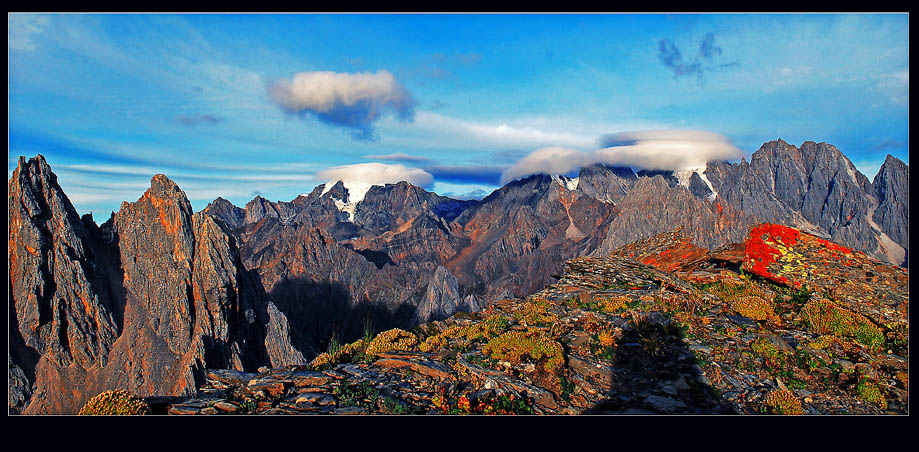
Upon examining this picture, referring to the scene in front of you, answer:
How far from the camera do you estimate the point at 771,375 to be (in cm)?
1289

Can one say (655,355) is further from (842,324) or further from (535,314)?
Answer: (842,324)

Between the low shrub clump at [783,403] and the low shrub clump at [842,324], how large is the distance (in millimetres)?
5369

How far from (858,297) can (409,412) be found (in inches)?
701

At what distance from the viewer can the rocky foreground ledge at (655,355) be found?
11609 millimetres

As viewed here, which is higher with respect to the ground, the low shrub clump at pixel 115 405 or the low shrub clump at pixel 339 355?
the low shrub clump at pixel 115 405

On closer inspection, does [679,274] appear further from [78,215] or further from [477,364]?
[78,215]

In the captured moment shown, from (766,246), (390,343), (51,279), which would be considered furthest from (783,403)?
(51,279)

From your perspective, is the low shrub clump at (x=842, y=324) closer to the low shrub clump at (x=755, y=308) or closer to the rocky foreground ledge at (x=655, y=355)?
the rocky foreground ledge at (x=655, y=355)

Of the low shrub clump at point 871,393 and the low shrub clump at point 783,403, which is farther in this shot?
the low shrub clump at point 871,393

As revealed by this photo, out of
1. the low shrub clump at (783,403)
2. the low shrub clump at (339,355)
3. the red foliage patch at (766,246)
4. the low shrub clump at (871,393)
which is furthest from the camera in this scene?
the red foliage patch at (766,246)

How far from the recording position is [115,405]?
32.2 feet

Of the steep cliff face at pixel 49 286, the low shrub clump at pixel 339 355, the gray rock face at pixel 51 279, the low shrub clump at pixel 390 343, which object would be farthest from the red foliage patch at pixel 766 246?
the gray rock face at pixel 51 279

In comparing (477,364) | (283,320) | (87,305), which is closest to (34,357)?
(87,305)

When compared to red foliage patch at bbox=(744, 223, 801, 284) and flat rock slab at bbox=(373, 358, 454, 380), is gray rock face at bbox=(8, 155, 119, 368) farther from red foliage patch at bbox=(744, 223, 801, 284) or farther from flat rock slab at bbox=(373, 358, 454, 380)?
red foliage patch at bbox=(744, 223, 801, 284)
